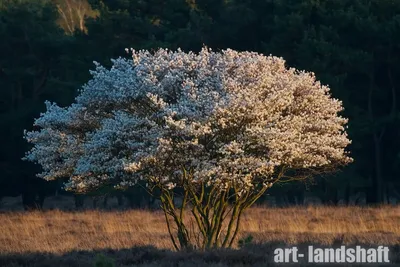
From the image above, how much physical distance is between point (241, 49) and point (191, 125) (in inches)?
1145

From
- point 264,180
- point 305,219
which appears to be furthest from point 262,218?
point 264,180

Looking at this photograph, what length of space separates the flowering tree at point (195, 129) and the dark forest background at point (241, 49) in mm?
22595

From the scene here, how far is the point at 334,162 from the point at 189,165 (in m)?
4.33

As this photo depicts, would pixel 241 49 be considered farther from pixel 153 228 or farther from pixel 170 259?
pixel 170 259

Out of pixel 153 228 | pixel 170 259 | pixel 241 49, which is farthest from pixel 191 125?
pixel 241 49

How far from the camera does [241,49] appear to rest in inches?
1876

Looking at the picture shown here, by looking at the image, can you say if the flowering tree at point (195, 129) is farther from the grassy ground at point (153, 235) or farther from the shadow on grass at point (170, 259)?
the grassy ground at point (153, 235)

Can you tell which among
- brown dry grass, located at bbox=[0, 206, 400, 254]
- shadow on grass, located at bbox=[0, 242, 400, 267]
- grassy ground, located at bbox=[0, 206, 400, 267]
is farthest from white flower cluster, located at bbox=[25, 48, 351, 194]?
brown dry grass, located at bbox=[0, 206, 400, 254]

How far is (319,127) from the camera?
67.5 feet

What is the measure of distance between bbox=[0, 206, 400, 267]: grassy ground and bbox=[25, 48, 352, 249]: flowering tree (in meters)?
1.62

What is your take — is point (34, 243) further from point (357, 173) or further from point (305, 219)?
point (357, 173)

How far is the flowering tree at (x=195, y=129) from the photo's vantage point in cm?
1920

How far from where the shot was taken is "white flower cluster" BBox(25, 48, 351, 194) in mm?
19188

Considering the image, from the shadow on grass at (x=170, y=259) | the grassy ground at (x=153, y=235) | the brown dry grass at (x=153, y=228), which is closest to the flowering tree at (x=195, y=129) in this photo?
the shadow on grass at (x=170, y=259)
